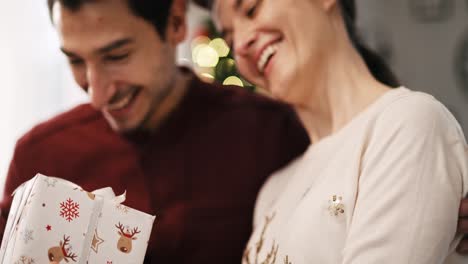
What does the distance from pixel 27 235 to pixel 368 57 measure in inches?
27.3

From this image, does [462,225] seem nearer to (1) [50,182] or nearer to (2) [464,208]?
(2) [464,208]

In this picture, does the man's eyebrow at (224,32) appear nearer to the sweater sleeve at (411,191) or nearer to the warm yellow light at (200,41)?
the warm yellow light at (200,41)

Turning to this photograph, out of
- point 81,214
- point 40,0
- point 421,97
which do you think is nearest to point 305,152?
point 421,97

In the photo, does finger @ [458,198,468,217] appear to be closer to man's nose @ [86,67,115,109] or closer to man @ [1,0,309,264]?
man @ [1,0,309,264]

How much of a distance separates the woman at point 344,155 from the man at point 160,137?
0.08 m

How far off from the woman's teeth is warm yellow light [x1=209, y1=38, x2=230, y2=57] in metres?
0.19

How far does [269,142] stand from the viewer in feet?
4.77

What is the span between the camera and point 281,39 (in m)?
1.29

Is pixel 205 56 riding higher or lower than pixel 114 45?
lower

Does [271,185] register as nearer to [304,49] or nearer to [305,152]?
[305,152]

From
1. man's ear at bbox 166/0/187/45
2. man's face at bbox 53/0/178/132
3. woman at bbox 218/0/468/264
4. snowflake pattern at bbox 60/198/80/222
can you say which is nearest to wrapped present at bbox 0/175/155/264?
snowflake pattern at bbox 60/198/80/222

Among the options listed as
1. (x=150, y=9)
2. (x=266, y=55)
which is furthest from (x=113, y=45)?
(x=266, y=55)

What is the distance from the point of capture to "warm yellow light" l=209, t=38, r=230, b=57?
1515 mm

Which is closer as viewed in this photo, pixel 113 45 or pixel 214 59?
pixel 113 45
